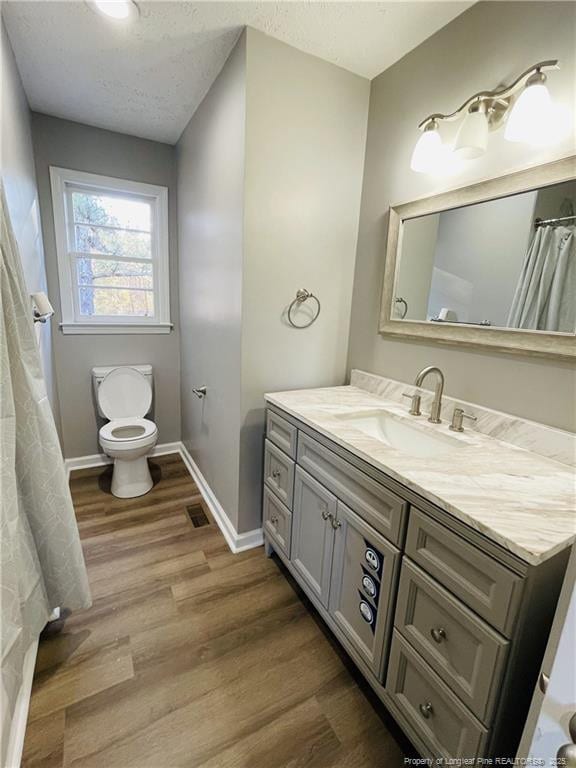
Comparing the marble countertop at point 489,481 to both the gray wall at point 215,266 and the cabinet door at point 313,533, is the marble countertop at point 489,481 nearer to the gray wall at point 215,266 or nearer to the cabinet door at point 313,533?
the cabinet door at point 313,533

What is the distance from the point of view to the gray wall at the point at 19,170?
55.5 inches

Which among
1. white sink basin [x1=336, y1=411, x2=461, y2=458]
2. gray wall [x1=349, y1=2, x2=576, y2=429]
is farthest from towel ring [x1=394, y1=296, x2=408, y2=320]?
white sink basin [x1=336, y1=411, x2=461, y2=458]

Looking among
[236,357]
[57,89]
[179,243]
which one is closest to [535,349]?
[236,357]

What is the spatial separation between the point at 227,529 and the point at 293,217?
1.78 m

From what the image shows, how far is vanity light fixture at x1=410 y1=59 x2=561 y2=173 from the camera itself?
3.63 feet

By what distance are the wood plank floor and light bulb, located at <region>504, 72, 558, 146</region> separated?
2032 millimetres

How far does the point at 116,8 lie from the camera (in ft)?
4.47

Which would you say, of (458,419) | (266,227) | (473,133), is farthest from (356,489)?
(473,133)

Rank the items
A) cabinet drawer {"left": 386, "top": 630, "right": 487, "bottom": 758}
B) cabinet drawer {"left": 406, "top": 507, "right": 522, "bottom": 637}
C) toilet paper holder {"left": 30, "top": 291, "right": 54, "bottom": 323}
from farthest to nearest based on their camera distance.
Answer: toilet paper holder {"left": 30, "top": 291, "right": 54, "bottom": 323} → cabinet drawer {"left": 386, "top": 630, "right": 487, "bottom": 758} → cabinet drawer {"left": 406, "top": 507, "right": 522, "bottom": 637}

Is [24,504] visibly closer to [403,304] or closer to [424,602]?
[424,602]

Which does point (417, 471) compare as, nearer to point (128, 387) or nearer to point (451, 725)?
point (451, 725)

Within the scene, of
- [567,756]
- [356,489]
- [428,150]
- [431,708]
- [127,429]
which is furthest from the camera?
[127,429]

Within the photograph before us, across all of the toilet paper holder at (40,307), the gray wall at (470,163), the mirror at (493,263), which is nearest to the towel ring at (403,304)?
the mirror at (493,263)

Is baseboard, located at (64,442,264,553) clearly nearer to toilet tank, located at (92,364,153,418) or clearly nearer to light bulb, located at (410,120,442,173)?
toilet tank, located at (92,364,153,418)
